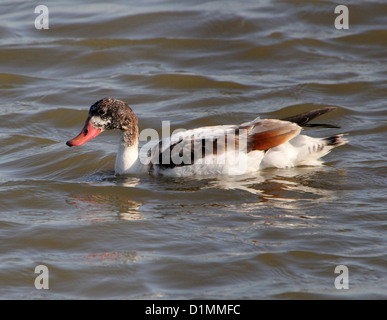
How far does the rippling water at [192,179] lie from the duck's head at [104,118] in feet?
1.95

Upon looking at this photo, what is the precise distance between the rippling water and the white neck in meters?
0.14

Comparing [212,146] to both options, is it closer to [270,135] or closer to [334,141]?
[270,135]

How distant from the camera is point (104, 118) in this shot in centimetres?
898

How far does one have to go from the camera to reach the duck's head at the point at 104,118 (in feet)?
29.3

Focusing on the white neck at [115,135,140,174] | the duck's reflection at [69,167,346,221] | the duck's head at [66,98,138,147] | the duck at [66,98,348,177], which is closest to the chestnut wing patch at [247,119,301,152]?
the duck at [66,98,348,177]

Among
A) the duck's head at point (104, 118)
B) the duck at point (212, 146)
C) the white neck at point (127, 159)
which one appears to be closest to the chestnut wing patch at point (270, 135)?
the duck at point (212, 146)

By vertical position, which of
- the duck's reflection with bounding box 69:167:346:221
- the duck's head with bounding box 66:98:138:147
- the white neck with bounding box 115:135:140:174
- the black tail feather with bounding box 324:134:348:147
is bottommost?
the duck's reflection with bounding box 69:167:346:221

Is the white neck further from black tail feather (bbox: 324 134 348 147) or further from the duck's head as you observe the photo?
black tail feather (bbox: 324 134 348 147)

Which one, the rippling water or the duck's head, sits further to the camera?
the duck's head

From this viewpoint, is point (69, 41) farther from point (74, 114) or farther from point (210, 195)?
point (210, 195)

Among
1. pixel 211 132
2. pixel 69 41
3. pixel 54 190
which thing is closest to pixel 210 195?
pixel 211 132

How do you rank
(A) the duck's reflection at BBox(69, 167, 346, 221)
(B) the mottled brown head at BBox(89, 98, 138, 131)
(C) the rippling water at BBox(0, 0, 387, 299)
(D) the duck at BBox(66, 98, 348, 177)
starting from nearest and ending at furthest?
1. (C) the rippling water at BBox(0, 0, 387, 299)
2. (A) the duck's reflection at BBox(69, 167, 346, 221)
3. (D) the duck at BBox(66, 98, 348, 177)
4. (B) the mottled brown head at BBox(89, 98, 138, 131)

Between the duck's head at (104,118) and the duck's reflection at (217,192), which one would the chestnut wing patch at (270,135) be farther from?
the duck's head at (104,118)

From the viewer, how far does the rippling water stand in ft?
20.8
